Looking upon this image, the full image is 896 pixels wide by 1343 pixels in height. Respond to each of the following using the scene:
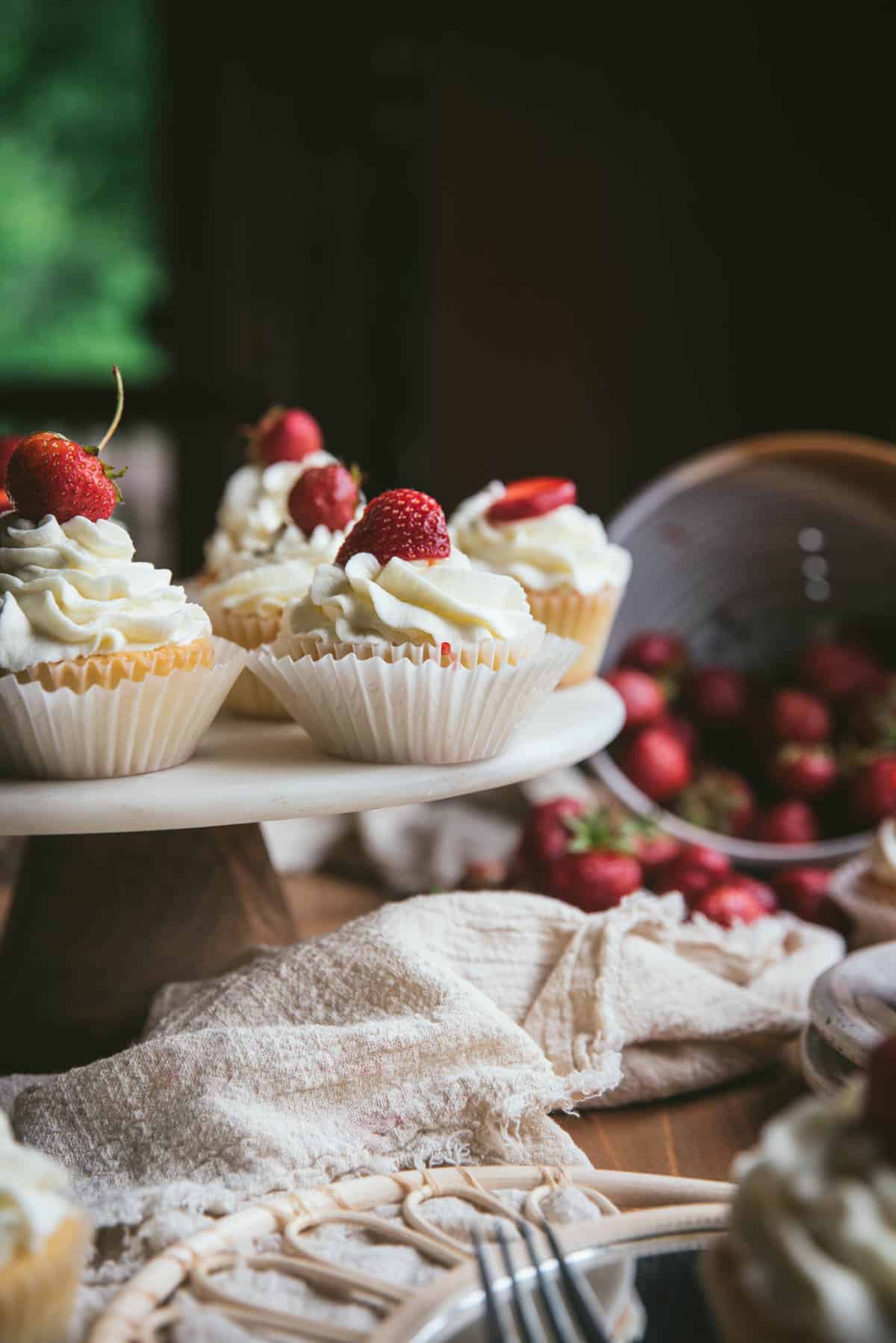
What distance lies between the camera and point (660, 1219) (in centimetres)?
87

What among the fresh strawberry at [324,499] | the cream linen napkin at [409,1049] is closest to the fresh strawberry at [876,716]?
the cream linen napkin at [409,1049]

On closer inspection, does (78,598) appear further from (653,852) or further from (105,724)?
(653,852)

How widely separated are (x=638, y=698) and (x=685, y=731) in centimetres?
9

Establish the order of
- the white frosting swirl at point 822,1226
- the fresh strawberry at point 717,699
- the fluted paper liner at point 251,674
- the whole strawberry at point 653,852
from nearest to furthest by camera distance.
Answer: the white frosting swirl at point 822,1226
the fluted paper liner at point 251,674
the whole strawberry at point 653,852
the fresh strawberry at point 717,699

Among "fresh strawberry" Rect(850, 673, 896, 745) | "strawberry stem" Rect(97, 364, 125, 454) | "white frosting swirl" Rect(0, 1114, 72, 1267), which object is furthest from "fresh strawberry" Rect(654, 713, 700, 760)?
"white frosting swirl" Rect(0, 1114, 72, 1267)

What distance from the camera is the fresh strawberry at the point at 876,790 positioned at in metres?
1.92

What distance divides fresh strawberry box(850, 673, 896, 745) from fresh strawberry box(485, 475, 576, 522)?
27.5 inches

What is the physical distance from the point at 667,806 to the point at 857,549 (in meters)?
0.54

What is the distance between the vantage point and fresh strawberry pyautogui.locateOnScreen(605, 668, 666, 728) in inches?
83.1

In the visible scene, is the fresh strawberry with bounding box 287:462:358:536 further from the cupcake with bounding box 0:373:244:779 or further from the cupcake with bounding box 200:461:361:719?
the cupcake with bounding box 0:373:244:779

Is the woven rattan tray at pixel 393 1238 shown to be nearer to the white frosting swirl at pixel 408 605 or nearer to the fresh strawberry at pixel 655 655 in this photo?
the white frosting swirl at pixel 408 605

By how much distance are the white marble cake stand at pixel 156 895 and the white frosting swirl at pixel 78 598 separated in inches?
4.8

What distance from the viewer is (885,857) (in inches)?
64.4

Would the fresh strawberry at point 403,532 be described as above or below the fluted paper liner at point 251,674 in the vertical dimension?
above
